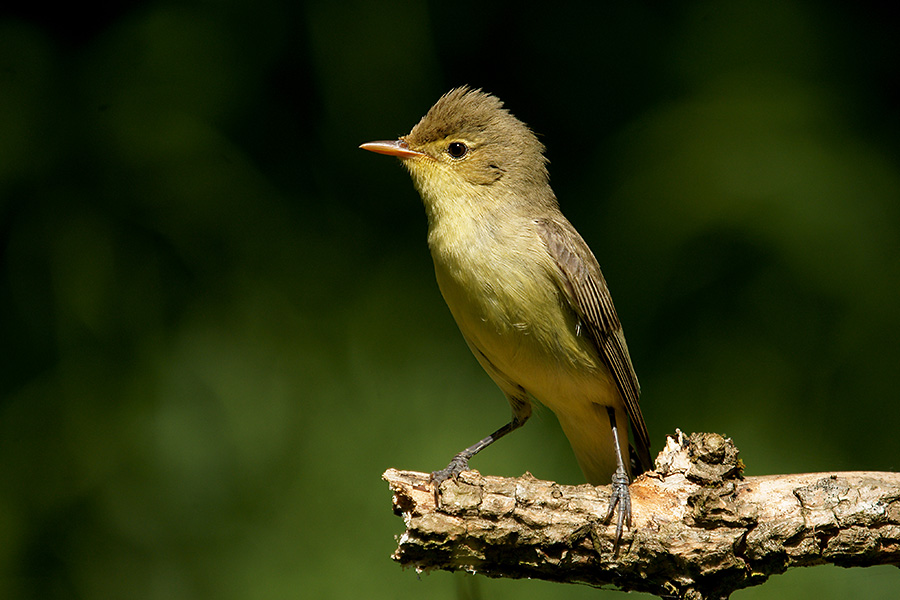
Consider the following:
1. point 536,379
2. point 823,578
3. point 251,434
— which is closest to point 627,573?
point 536,379

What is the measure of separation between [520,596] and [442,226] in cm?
166

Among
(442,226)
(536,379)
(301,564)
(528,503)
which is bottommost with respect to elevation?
(301,564)

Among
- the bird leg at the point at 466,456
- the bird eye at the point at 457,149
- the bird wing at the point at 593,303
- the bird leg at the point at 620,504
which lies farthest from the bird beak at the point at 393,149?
the bird leg at the point at 620,504

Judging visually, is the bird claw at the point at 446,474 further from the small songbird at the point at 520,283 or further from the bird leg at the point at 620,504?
the bird leg at the point at 620,504

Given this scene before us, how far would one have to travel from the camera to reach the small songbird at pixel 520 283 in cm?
310

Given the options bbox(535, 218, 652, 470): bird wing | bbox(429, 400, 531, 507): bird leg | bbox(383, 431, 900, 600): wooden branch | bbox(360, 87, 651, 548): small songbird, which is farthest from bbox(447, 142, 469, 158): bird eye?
bbox(383, 431, 900, 600): wooden branch

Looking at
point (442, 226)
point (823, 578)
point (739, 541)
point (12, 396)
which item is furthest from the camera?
point (12, 396)

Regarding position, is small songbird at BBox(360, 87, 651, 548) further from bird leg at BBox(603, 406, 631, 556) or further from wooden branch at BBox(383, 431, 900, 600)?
wooden branch at BBox(383, 431, 900, 600)

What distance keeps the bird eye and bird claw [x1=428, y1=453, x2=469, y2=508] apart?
1157mm

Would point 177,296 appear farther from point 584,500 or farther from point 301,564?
point 584,500

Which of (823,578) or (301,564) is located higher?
(823,578)

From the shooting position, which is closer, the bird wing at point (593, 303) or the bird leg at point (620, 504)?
the bird leg at point (620, 504)

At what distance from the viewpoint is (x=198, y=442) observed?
13.4 feet

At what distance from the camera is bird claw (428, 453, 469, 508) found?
268 cm
